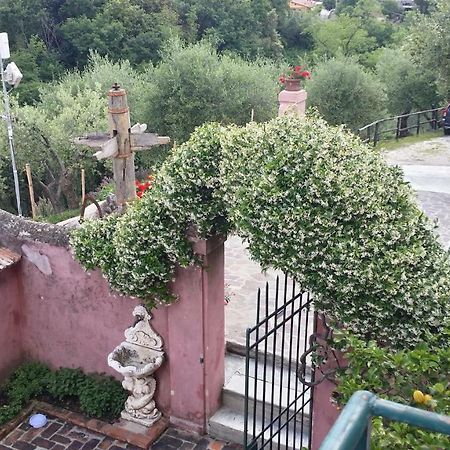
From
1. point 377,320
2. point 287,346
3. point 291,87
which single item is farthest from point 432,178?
point 377,320

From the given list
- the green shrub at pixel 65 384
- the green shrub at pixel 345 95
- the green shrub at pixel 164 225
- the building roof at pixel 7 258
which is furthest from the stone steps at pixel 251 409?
the green shrub at pixel 345 95

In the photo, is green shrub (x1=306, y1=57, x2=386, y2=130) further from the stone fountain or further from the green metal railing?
the green metal railing

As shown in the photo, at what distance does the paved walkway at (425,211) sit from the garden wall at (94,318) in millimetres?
855

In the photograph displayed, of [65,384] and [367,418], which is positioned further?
[65,384]

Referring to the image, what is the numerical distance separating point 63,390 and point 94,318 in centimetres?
100

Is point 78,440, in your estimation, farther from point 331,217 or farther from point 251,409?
point 331,217

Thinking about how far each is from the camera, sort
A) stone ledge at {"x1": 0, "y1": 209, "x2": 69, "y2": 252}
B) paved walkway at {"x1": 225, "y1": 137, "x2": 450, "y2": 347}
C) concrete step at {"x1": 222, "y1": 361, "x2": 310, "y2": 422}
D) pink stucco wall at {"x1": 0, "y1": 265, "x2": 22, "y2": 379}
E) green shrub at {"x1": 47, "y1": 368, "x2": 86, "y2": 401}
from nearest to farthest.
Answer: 1. concrete step at {"x1": 222, "y1": 361, "x2": 310, "y2": 422}
2. stone ledge at {"x1": 0, "y1": 209, "x2": 69, "y2": 252}
3. green shrub at {"x1": 47, "y1": 368, "x2": 86, "y2": 401}
4. pink stucco wall at {"x1": 0, "y1": 265, "x2": 22, "y2": 379}
5. paved walkway at {"x1": 225, "y1": 137, "x2": 450, "y2": 347}

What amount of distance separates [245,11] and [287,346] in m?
32.4

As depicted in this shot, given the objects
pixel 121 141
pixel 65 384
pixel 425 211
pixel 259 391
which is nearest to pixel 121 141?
pixel 121 141

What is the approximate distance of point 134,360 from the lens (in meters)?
7.45

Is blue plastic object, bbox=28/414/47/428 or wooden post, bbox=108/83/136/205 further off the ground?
wooden post, bbox=108/83/136/205

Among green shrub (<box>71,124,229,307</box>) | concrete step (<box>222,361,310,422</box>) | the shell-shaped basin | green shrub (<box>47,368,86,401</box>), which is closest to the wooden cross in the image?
green shrub (<box>71,124,229,307</box>)

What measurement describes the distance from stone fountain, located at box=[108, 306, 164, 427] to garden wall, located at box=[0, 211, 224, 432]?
4.7 inches

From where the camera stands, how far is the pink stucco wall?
810cm
